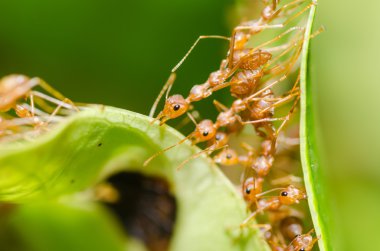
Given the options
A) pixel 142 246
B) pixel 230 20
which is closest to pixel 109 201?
pixel 142 246

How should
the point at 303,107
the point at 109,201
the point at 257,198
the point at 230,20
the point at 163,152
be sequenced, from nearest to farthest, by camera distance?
1. the point at 303,107
2. the point at 163,152
3. the point at 257,198
4. the point at 109,201
5. the point at 230,20

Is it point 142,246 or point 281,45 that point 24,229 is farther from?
point 281,45

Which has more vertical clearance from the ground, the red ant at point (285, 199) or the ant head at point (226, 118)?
the ant head at point (226, 118)

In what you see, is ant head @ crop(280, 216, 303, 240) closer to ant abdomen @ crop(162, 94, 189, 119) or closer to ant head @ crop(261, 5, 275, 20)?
ant abdomen @ crop(162, 94, 189, 119)

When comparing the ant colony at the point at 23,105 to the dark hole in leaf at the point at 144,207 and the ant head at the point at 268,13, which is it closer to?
the dark hole in leaf at the point at 144,207

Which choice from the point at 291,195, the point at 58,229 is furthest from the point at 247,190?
the point at 58,229

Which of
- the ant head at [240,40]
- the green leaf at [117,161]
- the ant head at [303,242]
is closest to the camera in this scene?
the green leaf at [117,161]

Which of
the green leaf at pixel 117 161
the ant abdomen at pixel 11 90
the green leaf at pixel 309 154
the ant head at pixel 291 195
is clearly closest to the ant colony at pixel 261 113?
the ant head at pixel 291 195
